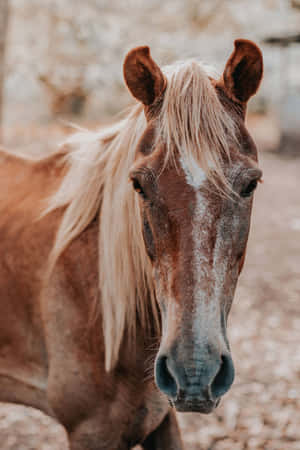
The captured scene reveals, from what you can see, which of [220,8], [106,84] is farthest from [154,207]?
[220,8]

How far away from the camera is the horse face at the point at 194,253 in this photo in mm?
1241

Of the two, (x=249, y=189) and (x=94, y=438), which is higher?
(x=249, y=189)

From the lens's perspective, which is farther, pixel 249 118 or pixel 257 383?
pixel 249 118

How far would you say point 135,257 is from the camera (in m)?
1.77

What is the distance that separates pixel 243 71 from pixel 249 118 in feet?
50.6

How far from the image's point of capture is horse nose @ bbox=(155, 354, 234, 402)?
4.01 ft

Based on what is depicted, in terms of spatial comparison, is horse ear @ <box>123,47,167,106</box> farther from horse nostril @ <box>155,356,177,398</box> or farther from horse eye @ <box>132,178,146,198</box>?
horse nostril @ <box>155,356,177,398</box>

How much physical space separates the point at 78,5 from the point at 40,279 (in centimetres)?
1383

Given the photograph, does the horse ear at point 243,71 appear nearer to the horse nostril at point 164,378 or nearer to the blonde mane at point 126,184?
the blonde mane at point 126,184

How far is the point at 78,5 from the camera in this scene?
1384 cm

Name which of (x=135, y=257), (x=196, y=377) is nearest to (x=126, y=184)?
(x=135, y=257)

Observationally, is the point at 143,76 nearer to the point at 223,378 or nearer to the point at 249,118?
the point at 223,378

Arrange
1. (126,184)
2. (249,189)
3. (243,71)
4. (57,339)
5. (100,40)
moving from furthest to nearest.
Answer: (100,40)
(57,339)
(126,184)
(243,71)
(249,189)

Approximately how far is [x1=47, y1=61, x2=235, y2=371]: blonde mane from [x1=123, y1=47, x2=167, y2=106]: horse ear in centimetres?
5
